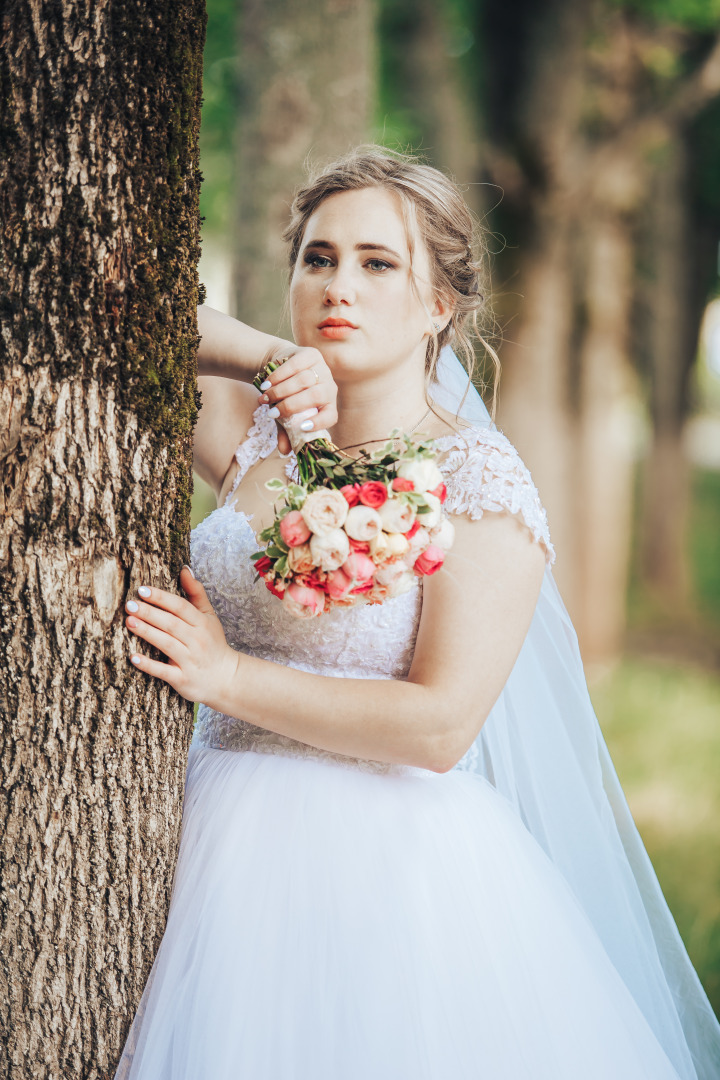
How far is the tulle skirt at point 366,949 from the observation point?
1.83 m

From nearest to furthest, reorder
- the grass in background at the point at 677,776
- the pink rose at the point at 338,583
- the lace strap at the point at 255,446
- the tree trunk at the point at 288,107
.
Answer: the pink rose at the point at 338,583 → the lace strap at the point at 255,446 → the grass in background at the point at 677,776 → the tree trunk at the point at 288,107

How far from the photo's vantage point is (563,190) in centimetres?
741

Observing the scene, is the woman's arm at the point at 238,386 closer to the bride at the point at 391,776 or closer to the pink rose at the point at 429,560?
the bride at the point at 391,776

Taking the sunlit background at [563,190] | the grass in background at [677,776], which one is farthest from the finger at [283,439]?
the grass in background at [677,776]

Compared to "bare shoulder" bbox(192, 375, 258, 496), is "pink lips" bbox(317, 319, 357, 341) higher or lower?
higher

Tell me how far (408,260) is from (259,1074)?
1.87m

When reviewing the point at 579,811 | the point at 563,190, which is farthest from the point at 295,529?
the point at 563,190

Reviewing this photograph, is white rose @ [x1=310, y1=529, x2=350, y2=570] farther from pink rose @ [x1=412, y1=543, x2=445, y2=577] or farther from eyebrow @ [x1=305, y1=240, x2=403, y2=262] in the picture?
eyebrow @ [x1=305, y1=240, x2=403, y2=262]

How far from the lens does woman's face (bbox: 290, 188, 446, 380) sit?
7.73ft

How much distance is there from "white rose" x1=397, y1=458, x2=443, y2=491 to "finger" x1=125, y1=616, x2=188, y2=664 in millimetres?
567

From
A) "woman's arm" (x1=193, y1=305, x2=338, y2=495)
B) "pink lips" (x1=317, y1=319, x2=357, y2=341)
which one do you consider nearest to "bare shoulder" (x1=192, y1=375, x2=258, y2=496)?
"woman's arm" (x1=193, y1=305, x2=338, y2=495)

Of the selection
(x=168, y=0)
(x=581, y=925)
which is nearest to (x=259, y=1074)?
(x=581, y=925)

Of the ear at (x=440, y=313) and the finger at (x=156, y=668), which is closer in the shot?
the finger at (x=156, y=668)

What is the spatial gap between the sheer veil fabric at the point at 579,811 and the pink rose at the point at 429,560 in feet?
2.30
